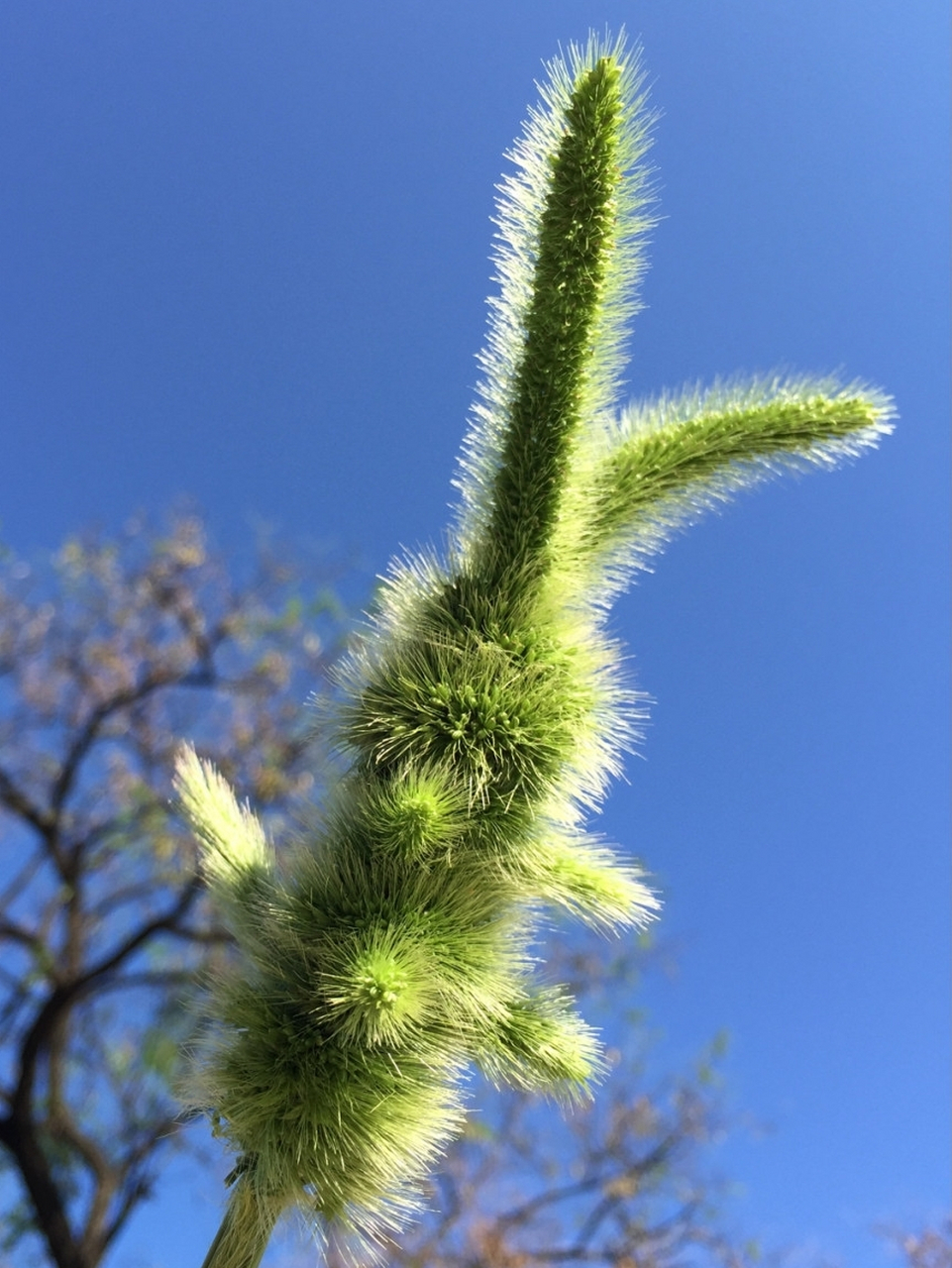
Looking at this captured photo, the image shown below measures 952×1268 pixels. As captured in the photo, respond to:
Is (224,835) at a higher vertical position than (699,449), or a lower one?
lower

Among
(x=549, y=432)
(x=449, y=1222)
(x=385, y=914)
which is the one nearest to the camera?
(x=385, y=914)

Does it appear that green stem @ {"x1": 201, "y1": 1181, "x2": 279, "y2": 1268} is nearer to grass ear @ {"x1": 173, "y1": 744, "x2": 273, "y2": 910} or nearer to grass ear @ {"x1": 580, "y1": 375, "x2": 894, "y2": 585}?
grass ear @ {"x1": 173, "y1": 744, "x2": 273, "y2": 910}

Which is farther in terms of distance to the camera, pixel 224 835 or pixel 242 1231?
pixel 224 835

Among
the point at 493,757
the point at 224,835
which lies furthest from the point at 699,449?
the point at 224,835

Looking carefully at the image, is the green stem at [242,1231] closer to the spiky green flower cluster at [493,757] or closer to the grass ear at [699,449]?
the spiky green flower cluster at [493,757]

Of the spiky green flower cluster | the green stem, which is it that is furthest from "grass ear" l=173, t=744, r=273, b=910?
the green stem

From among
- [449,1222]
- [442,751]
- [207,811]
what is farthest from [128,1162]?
[442,751]

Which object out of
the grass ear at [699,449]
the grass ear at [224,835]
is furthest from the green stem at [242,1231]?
the grass ear at [699,449]

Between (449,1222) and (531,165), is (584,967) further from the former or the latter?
(531,165)

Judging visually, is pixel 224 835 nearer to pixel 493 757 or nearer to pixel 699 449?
pixel 493 757
